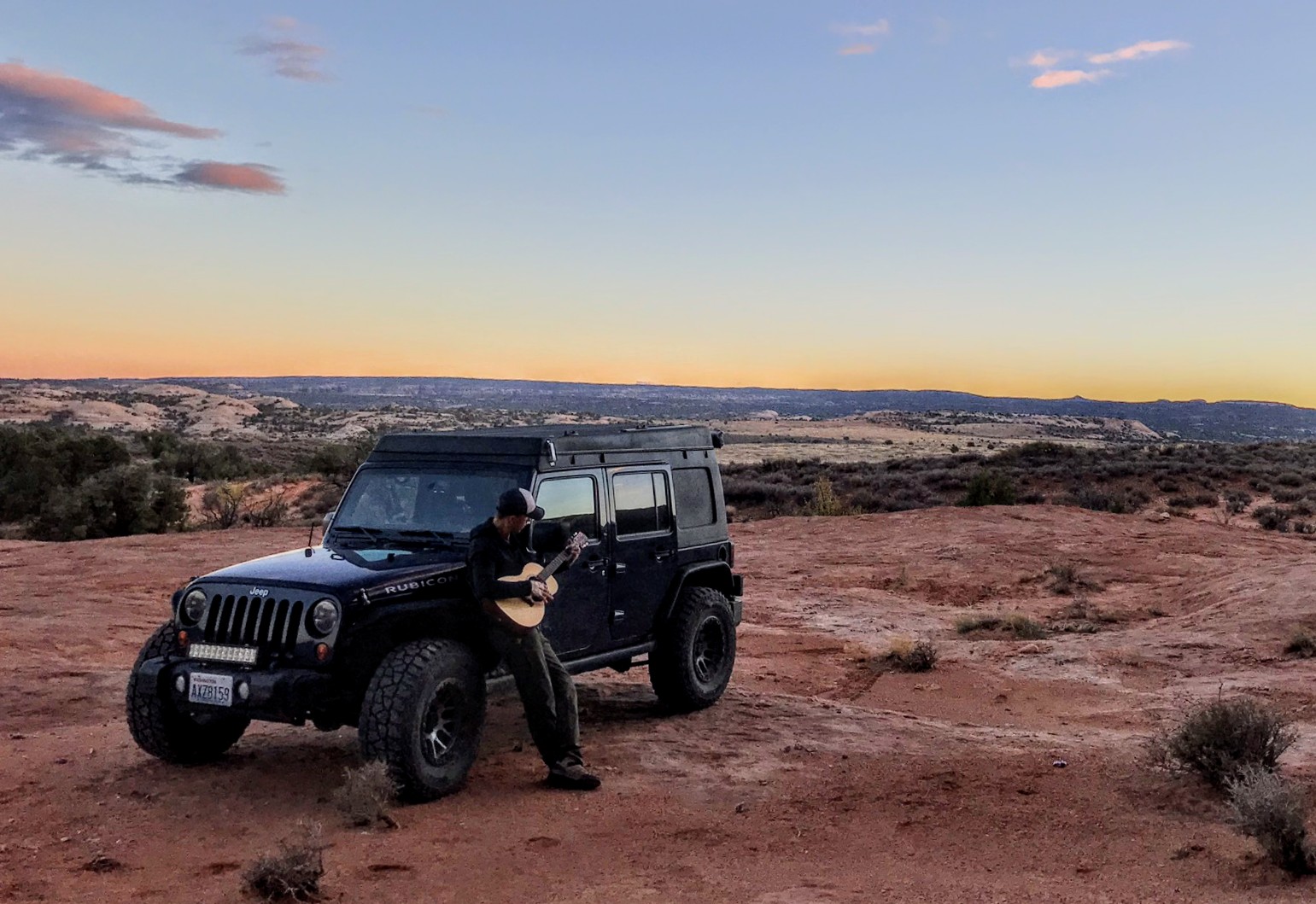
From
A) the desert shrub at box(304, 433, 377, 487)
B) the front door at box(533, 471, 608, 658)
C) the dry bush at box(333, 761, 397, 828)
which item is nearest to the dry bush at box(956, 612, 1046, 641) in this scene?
the front door at box(533, 471, 608, 658)

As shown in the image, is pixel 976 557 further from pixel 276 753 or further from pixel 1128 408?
pixel 1128 408

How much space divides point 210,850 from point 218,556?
14948mm

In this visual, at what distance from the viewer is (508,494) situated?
698 cm

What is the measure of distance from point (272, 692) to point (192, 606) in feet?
3.14

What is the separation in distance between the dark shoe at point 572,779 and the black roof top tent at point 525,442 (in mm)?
2021

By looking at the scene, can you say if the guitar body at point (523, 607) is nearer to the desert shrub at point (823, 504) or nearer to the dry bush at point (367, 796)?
the dry bush at point (367, 796)

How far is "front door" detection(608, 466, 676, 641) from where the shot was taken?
859 centimetres

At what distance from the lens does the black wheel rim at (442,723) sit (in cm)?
688

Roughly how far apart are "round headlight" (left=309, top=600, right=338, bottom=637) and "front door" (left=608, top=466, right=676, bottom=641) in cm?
235

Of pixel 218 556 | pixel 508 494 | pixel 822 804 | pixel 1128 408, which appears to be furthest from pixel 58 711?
pixel 1128 408

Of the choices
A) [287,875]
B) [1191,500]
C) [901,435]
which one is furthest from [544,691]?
[901,435]

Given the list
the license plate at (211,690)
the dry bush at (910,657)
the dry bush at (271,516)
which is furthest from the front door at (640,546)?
the dry bush at (271,516)

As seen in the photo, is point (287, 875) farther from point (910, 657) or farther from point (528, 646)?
point (910, 657)

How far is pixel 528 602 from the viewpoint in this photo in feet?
23.0
